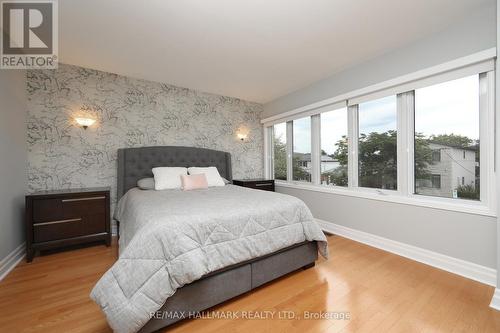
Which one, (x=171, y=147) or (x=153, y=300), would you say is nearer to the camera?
(x=153, y=300)

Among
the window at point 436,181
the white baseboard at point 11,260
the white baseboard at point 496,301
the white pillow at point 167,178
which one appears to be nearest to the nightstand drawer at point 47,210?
the white baseboard at point 11,260

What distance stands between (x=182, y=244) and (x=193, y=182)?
1.64 metres

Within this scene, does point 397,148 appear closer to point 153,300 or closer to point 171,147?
point 153,300

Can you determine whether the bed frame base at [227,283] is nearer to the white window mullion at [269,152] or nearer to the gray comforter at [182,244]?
the gray comforter at [182,244]

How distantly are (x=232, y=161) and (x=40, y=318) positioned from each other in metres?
3.26

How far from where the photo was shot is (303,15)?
1.90m

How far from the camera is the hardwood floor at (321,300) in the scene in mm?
1388

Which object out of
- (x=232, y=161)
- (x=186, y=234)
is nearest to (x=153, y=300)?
(x=186, y=234)

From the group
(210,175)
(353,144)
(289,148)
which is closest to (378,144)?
(353,144)

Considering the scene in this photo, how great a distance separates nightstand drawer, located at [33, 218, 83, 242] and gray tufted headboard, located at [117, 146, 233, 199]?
640 millimetres

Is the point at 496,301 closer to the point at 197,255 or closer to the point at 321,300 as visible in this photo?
the point at 321,300

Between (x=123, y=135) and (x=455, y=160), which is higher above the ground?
(x=123, y=135)

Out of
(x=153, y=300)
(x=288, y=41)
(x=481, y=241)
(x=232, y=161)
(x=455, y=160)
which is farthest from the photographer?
(x=232, y=161)

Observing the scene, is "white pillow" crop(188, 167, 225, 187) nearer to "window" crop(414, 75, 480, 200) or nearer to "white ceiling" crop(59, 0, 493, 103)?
"white ceiling" crop(59, 0, 493, 103)
